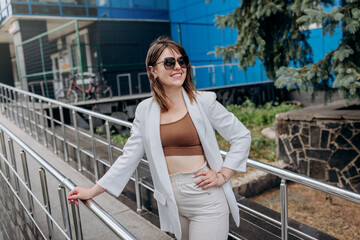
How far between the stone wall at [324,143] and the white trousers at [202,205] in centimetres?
399

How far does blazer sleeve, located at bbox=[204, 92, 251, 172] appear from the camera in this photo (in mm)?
1527

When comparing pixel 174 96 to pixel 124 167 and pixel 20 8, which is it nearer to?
pixel 124 167

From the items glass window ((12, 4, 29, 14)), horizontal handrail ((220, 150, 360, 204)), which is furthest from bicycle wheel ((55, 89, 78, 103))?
horizontal handrail ((220, 150, 360, 204))

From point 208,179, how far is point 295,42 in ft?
15.5

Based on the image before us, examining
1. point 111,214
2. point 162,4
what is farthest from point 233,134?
point 162,4

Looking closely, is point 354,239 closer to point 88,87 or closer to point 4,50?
point 88,87

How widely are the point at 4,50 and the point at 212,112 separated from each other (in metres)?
20.6

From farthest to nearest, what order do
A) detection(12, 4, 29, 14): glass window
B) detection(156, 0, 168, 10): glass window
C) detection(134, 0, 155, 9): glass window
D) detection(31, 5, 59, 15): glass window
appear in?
detection(156, 0, 168, 10): glass window, detection(134, 0, 155, 9): glass window, detection(31, 5, 59, 15): glass window, detection(12, 4, 29, 14): glass window

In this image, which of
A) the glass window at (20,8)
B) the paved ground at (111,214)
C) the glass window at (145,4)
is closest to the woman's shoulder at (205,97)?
the paved ground at (111,214)

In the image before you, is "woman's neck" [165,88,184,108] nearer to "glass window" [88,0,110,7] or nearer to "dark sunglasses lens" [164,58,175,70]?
"dark sunglasses lens" [164,58,175,70]

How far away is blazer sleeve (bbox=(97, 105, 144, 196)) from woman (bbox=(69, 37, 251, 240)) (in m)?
0.05

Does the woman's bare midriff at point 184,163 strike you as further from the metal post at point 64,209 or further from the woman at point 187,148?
the metal post at point 64,209

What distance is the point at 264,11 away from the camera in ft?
16.4

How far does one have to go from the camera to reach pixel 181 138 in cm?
154
